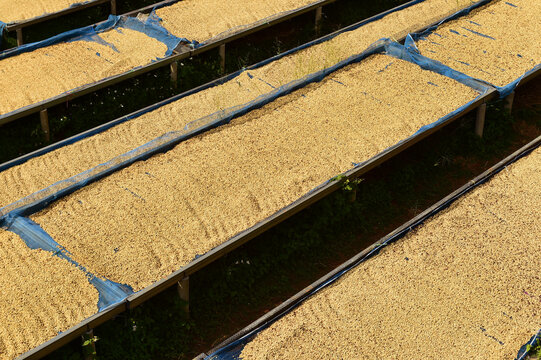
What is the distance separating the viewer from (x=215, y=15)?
1223cm

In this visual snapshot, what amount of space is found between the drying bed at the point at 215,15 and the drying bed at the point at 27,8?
1.81 metres

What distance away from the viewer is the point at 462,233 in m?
7.85

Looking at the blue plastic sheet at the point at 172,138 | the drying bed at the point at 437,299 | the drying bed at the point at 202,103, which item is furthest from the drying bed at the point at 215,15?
the drying bed at the point at 437,299

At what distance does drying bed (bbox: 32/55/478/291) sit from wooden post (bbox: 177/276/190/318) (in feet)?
0.57

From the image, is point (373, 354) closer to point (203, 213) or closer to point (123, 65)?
point (203, 213)

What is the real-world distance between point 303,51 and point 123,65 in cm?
284

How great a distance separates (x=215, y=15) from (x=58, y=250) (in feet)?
20.0

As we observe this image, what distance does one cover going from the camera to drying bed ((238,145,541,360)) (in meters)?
6.61

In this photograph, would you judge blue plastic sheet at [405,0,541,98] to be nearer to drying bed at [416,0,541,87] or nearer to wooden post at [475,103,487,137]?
drying bed at [416,0,541,87]

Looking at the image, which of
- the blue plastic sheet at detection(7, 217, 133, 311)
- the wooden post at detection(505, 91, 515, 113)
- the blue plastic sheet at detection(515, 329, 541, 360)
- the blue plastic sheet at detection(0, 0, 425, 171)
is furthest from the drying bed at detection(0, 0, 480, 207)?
the blue plastic sheet at detection(515, 329, 541, 360)

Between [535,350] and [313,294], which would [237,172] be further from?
[535,350]

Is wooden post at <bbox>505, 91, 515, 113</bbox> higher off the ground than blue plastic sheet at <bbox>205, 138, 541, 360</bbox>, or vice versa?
wooden post at <bbox>505, 91, 515, 113</bbox>

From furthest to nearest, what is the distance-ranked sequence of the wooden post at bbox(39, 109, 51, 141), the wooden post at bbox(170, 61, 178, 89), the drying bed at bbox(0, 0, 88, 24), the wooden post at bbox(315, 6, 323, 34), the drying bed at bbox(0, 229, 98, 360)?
1. the wooden post at bbox(315, 6, 323, 34)
2. the drying bed at bbox(0, 0, 88, 24)
3. the wooden post at bbox(170, 61, 178, 89)
4. the wooden post at bbox(39, 109, 51, 141)
5. the drying bed at bbox(0, 229, 98, 360)

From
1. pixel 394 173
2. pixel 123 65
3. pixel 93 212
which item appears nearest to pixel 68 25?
pixel 123 65
